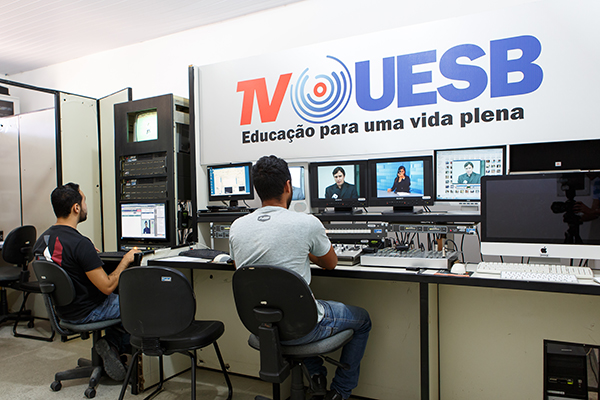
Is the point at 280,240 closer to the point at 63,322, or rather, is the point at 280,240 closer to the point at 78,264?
the point at 78,264

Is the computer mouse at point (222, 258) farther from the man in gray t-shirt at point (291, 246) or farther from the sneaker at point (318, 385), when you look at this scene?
the sneaker at point (318, 385)

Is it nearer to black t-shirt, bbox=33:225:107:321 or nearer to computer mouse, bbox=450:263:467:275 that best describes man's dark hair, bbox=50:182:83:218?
black t-shirt, bbox=33:225:107:321

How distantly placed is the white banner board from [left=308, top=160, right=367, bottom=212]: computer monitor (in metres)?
0.10

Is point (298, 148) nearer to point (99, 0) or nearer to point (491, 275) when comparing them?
point (491, 275)

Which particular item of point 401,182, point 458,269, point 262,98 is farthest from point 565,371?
point 262,98

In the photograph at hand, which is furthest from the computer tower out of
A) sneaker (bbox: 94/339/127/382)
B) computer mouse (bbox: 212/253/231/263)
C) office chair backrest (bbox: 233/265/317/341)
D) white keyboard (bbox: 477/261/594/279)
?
sneaker (bbox: 94/339/127/382)

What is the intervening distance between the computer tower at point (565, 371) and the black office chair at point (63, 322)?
234 centimetres

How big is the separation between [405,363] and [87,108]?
346 centimetres

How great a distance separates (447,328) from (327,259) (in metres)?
0.84

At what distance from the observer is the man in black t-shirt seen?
2354mm

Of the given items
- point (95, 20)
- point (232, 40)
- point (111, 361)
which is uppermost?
point (95, 20)

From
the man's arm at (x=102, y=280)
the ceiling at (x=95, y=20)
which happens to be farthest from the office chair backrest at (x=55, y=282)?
the ceiling at (x=95, y=20)

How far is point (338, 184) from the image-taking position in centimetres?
268

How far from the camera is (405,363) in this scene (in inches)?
88.7
